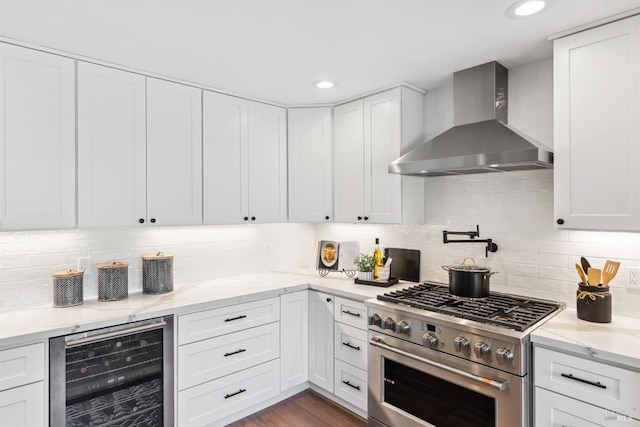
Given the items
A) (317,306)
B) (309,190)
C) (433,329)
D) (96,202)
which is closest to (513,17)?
(433,329)

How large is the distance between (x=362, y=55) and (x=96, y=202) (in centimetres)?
186

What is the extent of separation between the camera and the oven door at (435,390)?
1816 mm

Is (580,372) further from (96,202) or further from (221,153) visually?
(96,202)

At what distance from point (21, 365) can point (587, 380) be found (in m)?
2.61

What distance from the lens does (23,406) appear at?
1796mm

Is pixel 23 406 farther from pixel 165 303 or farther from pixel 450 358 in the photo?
pixel 450 358

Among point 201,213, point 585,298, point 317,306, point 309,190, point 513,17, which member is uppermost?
point 513,17

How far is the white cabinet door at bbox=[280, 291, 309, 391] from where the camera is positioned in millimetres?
2846

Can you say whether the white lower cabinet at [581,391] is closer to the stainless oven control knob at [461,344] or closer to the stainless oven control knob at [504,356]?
the stainless oven control knob at [504,356]

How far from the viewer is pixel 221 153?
9.43 feet

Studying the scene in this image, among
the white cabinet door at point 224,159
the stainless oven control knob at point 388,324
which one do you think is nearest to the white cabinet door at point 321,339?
the stainless oven control knob at point 388,324

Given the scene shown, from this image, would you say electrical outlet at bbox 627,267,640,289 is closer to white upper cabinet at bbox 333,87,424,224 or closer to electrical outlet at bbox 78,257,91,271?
white upper cabinet at bbox 333,87,424,224

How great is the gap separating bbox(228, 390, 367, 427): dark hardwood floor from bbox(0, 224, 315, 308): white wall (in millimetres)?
1139

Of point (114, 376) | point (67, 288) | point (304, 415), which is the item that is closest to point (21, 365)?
point (114, 376)
